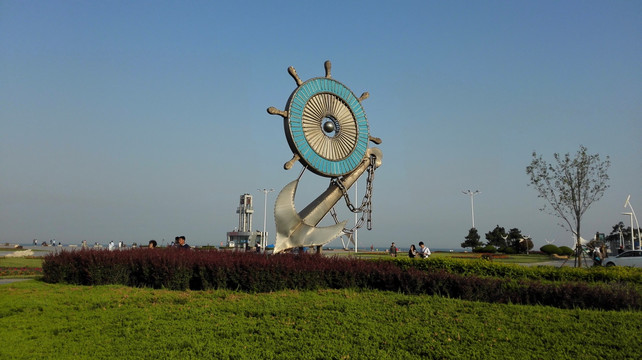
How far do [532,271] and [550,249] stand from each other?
29921 mm

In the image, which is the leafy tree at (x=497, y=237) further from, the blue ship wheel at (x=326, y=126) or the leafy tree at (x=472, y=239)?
the blue ship wheel at (x=326, y=126)

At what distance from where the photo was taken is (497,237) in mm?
46438

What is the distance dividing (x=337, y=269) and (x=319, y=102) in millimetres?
7458

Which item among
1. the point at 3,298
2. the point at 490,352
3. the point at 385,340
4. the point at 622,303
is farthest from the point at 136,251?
the point at 622,303

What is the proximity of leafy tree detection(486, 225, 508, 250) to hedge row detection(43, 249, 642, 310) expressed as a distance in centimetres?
3940

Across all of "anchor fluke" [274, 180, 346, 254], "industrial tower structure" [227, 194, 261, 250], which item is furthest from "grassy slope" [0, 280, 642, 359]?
"industrial tower structure" [227, 194, 261, 250]

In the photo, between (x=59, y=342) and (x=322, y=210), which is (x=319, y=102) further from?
(x=59, y=342)

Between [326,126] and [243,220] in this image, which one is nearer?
[326,126]

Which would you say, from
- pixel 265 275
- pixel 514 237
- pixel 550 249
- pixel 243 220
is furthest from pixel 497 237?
pixel 265 275

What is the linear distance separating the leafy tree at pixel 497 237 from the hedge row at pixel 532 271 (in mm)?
35996

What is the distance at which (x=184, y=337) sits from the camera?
19.1 ft

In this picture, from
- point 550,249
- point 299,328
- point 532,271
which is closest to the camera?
point 299,328

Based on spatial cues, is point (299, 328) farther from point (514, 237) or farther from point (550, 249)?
point (514, 237)

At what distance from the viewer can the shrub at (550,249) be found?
122 ft
